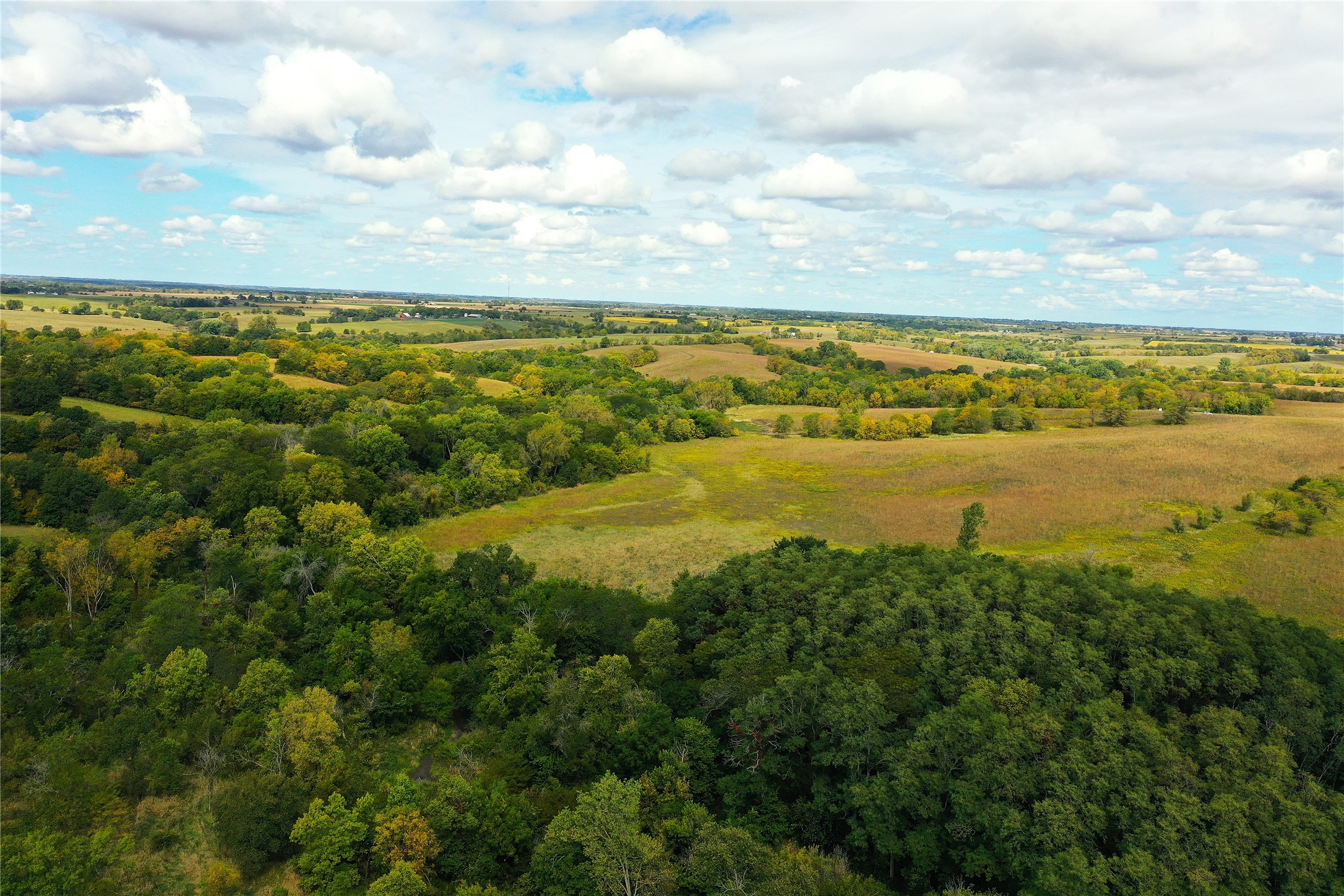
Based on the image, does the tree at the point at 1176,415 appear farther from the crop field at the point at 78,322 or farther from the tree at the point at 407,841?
the crop field at the point at 78,322

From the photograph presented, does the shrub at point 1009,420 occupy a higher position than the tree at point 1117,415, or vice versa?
the tree at point 1117,415

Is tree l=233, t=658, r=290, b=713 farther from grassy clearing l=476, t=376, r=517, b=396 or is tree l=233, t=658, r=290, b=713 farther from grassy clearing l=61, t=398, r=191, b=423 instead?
grassy clearing l=476, t=376, r=517, b=396

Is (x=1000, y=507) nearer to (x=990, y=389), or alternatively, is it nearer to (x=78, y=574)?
(x=990, y=389)

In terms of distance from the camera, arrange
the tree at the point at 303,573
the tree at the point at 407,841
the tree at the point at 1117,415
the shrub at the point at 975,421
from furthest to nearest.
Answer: the shrub at the point at 975,421
the tree at the point at 1117,415
the tree at the point at 303,573
the tree at the point at 407,841

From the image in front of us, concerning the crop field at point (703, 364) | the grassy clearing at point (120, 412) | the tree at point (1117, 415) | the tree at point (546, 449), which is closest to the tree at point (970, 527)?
the tree at point (546, 449)

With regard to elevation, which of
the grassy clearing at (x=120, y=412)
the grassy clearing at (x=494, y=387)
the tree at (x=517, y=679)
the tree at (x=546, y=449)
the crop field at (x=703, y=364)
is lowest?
the tree at (x=517, y=679)

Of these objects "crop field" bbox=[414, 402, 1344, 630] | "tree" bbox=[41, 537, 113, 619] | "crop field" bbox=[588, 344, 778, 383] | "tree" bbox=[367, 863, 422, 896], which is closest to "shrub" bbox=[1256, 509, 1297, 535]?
"crop field" bbox=[414, 402, 1344, 630]

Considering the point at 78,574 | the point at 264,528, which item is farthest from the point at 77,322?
the point at 78,574
